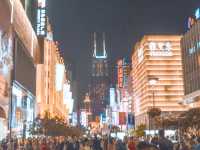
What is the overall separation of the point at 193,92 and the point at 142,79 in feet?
266

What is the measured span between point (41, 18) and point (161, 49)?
192 feet

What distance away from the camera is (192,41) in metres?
108

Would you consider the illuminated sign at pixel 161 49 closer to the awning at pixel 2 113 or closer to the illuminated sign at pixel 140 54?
the illuminated sign at pixel 140 54

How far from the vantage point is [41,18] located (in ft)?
456

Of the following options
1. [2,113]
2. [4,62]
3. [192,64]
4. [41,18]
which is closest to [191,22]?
[192,64]

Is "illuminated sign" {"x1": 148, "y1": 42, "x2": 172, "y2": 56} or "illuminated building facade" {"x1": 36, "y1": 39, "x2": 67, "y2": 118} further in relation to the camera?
"illuminated sign" {"x1": 148, "y1": 42, "x2": 172, "y2": 56}

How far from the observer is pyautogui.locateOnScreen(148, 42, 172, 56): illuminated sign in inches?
7096

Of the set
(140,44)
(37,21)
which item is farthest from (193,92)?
(140,44)

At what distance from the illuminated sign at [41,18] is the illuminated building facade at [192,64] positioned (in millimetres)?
44572

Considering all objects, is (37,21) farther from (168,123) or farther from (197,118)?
(197,118)

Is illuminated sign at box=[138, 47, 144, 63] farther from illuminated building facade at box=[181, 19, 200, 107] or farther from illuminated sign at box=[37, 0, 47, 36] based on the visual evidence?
illuminated building facade at box=[181, 19, 200, 107]

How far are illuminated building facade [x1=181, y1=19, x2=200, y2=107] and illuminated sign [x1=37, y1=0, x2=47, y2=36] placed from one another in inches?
1755

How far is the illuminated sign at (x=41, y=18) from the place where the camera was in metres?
139

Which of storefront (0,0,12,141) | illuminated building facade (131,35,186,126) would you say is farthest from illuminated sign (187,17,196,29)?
illuminated building facade (131,35,186,126)
